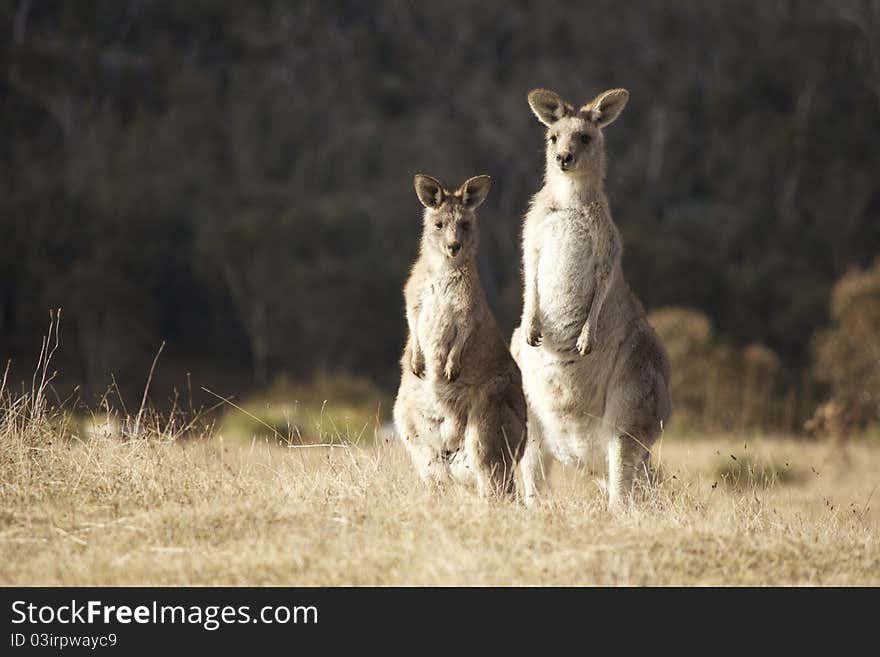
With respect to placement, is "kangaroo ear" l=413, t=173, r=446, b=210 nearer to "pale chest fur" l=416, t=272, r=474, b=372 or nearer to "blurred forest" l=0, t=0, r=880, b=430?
"pale chest fur" l=416, t=272, r=474, b=372

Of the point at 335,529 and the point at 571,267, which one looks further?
the point at 571,267

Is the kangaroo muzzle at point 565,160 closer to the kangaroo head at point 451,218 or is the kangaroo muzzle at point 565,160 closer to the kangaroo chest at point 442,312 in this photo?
the kangaroo head at point 451,218

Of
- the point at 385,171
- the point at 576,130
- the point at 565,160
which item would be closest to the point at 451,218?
the point at 565,160

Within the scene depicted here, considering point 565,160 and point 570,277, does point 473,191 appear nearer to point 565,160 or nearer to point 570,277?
point 565,160

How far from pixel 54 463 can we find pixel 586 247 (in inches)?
102

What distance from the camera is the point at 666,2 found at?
27.3 metres

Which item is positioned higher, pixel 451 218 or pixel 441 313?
pixel 451 218

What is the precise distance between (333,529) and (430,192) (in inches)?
78.1

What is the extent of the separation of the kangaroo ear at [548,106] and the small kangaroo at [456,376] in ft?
2.05

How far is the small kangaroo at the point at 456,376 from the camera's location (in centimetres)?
525

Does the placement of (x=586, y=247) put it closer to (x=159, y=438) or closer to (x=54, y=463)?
(x=159, y=438)

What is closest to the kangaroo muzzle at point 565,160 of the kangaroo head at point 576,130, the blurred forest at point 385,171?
the kangaroo head at point 576,130

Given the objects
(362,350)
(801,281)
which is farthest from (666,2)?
(362,350)

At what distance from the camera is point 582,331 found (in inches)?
221
